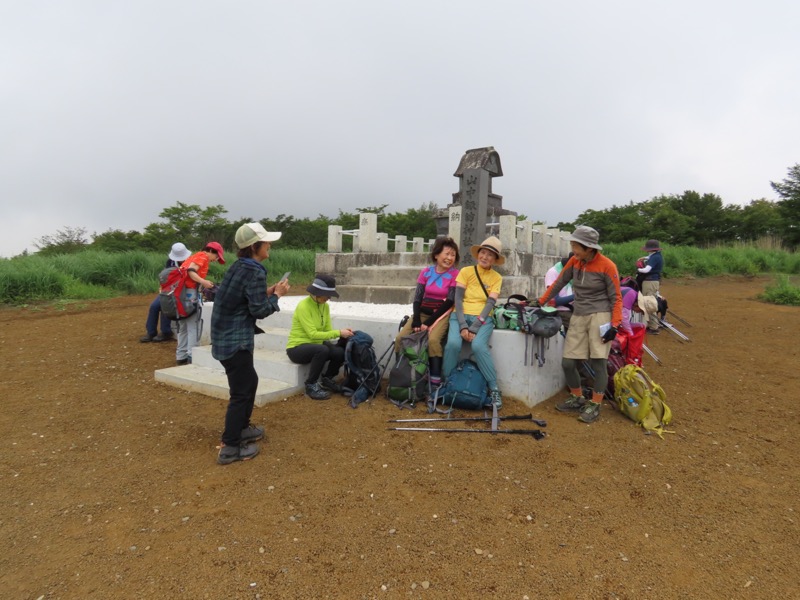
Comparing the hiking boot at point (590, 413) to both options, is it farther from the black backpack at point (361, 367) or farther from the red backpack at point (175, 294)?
the red backpack at point (175, 294)

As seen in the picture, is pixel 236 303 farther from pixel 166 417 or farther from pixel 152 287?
pixel 152 287

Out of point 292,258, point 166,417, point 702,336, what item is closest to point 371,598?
point 166,417

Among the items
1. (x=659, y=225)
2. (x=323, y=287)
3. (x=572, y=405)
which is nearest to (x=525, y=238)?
(x=572, y=405)

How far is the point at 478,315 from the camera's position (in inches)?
165

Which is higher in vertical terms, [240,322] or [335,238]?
[335,238]

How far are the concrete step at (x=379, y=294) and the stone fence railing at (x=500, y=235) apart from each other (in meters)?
1.10

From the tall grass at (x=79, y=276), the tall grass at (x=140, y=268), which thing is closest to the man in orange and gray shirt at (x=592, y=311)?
the tall grass at (x=140, y=268)

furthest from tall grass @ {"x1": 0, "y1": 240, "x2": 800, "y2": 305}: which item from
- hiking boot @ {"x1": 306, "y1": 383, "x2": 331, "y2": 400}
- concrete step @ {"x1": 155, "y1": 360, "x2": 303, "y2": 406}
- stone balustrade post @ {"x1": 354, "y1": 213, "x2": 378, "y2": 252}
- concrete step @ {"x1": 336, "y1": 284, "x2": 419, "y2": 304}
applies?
hiking boot @ {"x1": 306, "y1": 383, "x2": 331, "y2": 400}

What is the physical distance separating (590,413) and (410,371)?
1.63 metres

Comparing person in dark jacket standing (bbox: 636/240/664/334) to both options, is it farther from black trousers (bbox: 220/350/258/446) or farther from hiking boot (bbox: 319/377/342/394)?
black trousers (bbox: 220/350/258/446)

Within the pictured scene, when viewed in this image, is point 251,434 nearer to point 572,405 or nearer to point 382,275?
point 572,405

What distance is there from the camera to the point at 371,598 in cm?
195

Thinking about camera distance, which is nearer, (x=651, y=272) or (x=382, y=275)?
(x=382, y=275)

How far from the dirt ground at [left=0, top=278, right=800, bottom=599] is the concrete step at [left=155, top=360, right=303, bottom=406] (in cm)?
14
